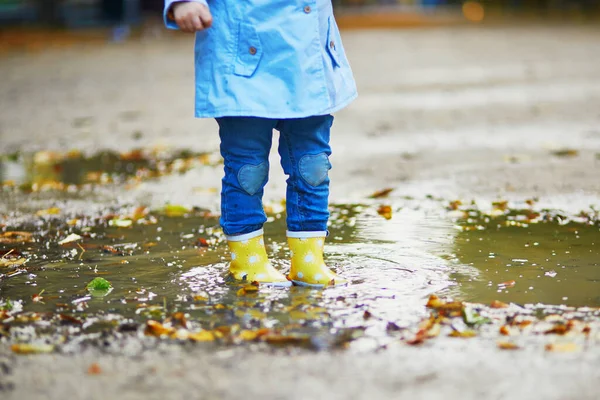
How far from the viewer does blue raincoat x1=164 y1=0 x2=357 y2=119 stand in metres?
3.26

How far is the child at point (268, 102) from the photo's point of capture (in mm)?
3271

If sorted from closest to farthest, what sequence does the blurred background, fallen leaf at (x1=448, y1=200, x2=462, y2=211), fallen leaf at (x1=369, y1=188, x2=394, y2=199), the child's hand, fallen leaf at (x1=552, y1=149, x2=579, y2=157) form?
the child's hand → fallen leaf at (x1=448, y1=200, x2=462, y2=211) → fallen leaf at (x1=369, y1=188, x2=394, y2=199) → fallen leaf at (x1=552, y1=149, x2=579, y2=157) → the blurred background

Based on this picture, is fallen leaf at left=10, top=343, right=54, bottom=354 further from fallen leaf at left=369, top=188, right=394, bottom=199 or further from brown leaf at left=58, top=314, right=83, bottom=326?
fallen leaf at left=369, top=188, right=394, bottom=199

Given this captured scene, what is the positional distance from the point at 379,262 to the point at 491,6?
139 ft

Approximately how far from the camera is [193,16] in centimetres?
318

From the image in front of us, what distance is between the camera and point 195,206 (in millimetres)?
5062

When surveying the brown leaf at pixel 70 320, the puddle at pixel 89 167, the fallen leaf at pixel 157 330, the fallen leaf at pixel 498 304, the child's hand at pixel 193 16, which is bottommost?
the puddle at pixel 89 167

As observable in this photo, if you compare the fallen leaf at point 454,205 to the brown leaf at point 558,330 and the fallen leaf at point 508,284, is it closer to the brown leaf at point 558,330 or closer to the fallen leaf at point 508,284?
the fallen leaf at point 508,284

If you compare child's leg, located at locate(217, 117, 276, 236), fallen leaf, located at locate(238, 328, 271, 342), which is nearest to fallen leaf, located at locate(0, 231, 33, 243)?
child's leg, located at locate(217, 117, 276, 236)

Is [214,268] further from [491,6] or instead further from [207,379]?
[491,6]

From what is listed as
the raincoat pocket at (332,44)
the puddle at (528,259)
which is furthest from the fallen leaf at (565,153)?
the raincoat pocket at (332,44)

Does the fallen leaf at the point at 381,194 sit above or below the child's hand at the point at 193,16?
below

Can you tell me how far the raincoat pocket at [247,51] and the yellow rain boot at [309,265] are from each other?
2.07 ft

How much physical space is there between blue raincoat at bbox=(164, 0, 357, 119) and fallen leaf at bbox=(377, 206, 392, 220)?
1411 millimetres
